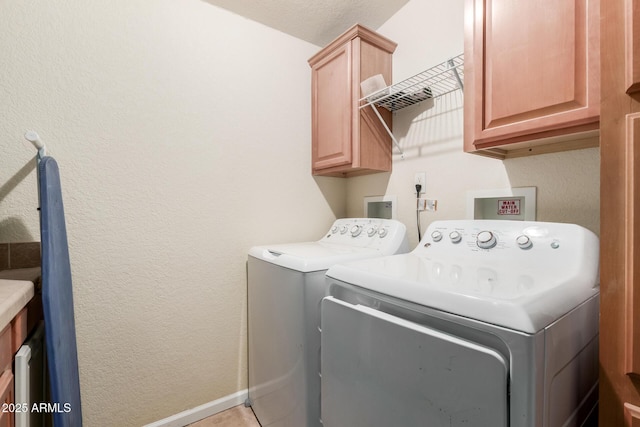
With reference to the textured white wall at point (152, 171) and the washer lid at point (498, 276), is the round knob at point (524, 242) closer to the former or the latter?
the washer lid at point (498, 276)

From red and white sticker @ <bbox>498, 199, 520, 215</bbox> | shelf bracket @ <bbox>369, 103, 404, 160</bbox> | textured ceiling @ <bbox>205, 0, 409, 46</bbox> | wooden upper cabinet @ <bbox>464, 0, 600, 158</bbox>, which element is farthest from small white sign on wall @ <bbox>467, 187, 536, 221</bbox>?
textured ceiling @ <bbox>205, 0, 409, 46</bbox>

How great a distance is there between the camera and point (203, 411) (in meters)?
1.65

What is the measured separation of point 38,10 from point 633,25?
85.8 inches

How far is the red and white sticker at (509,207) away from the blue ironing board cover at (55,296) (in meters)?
1.84

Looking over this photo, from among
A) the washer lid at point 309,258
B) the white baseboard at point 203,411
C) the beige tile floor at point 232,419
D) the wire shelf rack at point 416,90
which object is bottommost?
the beige tile floor at point 232,419

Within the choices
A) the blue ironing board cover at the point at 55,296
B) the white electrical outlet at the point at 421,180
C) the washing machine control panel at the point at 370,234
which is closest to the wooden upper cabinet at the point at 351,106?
the white electrical outlet at the point at 421,180

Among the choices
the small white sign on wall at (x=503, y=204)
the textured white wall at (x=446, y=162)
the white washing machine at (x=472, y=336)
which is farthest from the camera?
the small white sign on wall at (x=503, y=204)

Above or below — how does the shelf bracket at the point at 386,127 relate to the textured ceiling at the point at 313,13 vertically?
below

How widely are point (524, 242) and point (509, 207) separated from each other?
1.24ft

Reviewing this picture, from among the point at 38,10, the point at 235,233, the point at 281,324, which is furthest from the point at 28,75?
the point at 281,324

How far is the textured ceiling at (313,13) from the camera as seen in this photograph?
1.71 metres

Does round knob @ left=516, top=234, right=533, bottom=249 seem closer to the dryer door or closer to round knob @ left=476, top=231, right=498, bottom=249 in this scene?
round knob @ left=476, top=231, right=498, bottom=249

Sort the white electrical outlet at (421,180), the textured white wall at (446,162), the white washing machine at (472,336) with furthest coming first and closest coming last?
the white electrical outlet at (421,180)
the textured white wall at (446,162)
the white washing machine at (472,336)

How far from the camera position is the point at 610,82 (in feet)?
2.17
